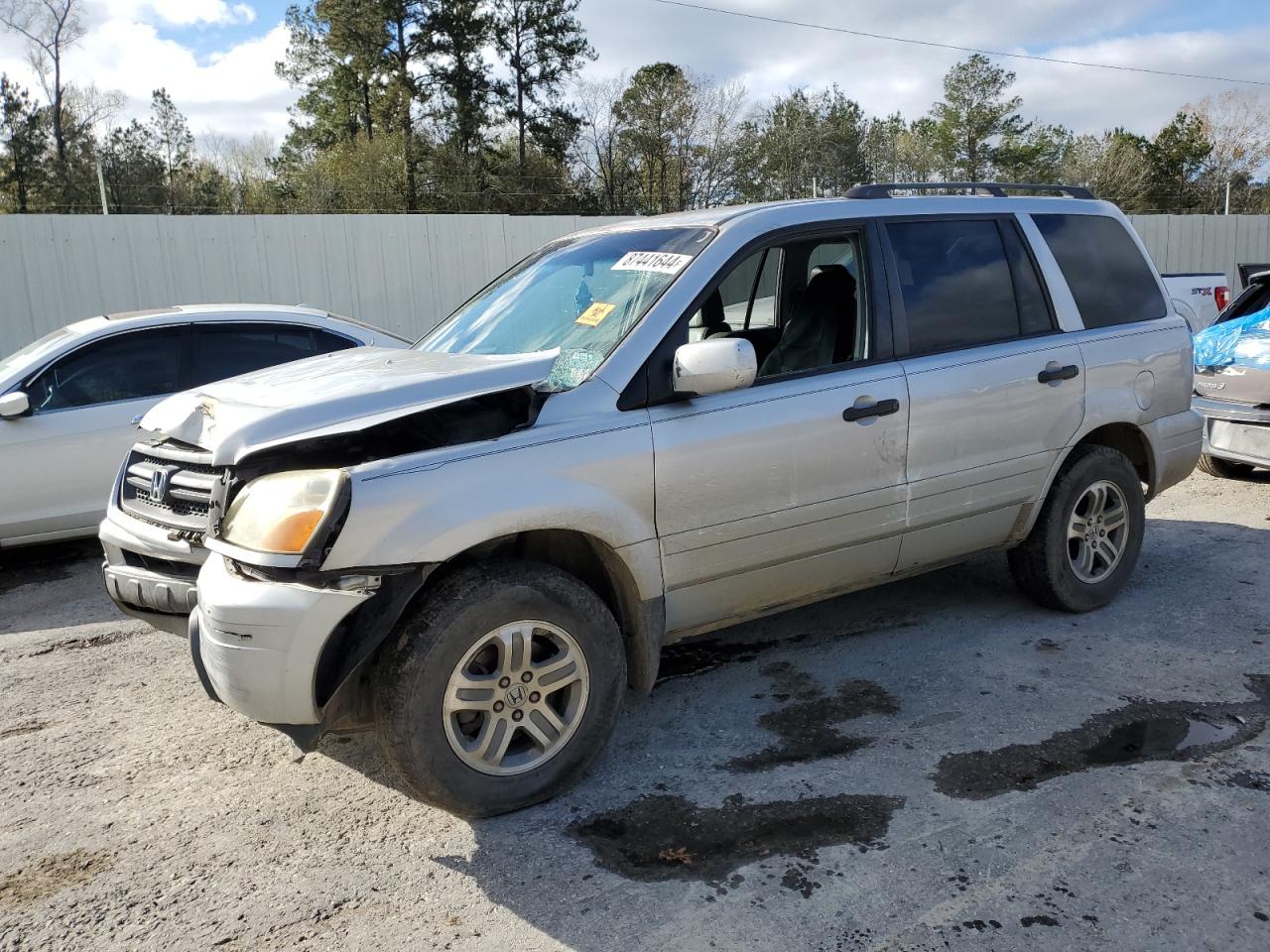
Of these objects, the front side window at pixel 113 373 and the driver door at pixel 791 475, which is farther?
the front side window at pixel 113 373

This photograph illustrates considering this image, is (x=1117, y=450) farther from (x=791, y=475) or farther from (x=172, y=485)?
(x=172, y=485)

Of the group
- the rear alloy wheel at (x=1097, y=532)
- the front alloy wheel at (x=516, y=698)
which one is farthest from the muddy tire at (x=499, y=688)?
the rear alloy wheel at (x=1097, y=532)

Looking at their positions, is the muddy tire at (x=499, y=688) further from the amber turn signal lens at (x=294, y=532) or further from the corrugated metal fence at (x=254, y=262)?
the corrugated metal fence at (x=254, y=262)

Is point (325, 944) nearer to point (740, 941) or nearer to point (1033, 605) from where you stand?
point (740, 941)

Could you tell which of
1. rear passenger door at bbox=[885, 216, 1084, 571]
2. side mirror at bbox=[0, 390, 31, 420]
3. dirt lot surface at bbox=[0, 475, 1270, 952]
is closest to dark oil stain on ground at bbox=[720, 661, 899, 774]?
dirt lot surface at bbox=[0, 475, 1270, 952]

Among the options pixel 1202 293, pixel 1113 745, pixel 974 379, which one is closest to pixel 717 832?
pixel 1113 745

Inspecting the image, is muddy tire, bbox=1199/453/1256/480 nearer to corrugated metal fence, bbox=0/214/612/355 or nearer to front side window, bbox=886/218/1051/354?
front side window, bbox=886/218/1051/354

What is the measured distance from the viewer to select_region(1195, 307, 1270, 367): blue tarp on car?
283 inches

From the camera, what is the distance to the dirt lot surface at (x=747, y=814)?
8.65ft

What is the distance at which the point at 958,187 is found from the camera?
15.2ft

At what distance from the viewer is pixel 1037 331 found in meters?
4.51

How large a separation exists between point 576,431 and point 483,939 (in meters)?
1.52

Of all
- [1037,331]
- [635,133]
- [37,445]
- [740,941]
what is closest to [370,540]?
[740,941]

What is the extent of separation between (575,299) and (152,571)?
1937 mm
